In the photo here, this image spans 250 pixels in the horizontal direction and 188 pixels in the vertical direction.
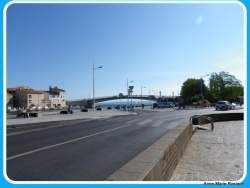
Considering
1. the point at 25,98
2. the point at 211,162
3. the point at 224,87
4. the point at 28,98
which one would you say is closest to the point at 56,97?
the point at 28,98

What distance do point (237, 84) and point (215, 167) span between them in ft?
289

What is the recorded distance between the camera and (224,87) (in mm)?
89438

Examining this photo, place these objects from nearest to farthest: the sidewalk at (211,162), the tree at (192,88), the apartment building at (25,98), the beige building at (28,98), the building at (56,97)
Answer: the sidewalk at (211,162) < the tree at (192,88) < the apartment building at (25,98) < the beige building at (28,98) < the building at (56,97)

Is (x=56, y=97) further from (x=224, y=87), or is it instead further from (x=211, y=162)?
(x=211, y=162)

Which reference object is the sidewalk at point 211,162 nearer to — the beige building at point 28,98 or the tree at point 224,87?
the tree at point 224,87

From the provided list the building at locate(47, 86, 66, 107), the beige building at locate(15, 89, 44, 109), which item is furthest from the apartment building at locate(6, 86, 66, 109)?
the building at locate(47, 86, 66, 107)

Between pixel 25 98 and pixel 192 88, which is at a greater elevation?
pixel 192 88

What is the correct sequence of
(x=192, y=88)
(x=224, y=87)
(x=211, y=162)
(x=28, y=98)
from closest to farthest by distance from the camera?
(x=211, y=162) → (x=224, y=87) → (x=192, y=88) → (x=28, y=98)

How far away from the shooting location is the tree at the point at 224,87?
88.4m

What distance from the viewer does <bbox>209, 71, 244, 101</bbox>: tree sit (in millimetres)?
88375

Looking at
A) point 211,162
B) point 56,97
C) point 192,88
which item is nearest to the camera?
point 211,162

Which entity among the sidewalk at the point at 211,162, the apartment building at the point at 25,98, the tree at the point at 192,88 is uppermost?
the tree at the point at 192,88

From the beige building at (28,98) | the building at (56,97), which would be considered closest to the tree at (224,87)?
the beige building at (28,98)

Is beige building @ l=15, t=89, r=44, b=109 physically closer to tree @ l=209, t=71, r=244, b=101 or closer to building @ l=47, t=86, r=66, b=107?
building @ l=47, t=86, r=66, b=107
